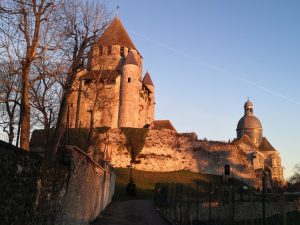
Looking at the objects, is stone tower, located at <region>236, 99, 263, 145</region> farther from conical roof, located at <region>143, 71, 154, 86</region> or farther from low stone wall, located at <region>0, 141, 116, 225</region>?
low stone wall, located at <region>0, 141, 116, 225</region>

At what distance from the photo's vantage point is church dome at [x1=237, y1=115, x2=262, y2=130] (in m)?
84.4

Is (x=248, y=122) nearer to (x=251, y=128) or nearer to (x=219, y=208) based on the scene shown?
(x=251, y=128)

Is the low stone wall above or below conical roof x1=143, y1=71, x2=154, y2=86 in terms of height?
below

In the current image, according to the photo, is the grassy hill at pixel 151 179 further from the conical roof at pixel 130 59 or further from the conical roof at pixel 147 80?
the conical roof at pixel 147 80

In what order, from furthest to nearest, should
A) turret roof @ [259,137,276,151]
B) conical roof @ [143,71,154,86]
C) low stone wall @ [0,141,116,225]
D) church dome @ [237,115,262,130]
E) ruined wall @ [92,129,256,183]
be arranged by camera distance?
1. church dome @ [237,115,262,130]
2. turret roof @ [259,137,276,151]
3. conical roof @ [143,71,154,86]
4. ruined wall @ [92,129,256,183]
5. low stone wall @ [0,141,116,225]

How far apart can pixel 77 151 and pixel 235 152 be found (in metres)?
39.2

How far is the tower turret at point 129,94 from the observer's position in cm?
4475

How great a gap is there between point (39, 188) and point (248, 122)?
84.5m

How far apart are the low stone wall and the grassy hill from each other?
17.9 meters

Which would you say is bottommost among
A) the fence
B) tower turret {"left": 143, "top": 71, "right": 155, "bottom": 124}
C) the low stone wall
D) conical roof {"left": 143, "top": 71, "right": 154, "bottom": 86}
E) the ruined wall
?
the fence

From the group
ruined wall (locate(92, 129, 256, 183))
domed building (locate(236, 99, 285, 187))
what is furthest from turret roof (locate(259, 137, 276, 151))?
ruined wall (locate(92, 129, 256, 183))

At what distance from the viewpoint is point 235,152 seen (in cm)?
4431

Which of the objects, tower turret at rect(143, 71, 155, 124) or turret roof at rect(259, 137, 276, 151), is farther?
turret roof at rect(259, 137, 276, 151)

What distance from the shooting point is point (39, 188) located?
209 inches
